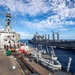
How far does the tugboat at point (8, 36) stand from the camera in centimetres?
6450

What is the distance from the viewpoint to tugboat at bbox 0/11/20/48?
2539 inches

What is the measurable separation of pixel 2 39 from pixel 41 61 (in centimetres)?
3630

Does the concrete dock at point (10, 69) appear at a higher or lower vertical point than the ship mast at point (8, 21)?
lower

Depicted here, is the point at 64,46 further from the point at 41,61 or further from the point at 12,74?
the point at 12,74

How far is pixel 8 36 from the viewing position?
64750 mm

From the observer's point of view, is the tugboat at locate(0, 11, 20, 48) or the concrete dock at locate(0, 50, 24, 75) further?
the tugboat at locate(0, 11, 20, 48)

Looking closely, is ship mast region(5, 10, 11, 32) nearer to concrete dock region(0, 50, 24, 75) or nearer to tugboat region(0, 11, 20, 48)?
tugboat region(0, 11, 20, 48)

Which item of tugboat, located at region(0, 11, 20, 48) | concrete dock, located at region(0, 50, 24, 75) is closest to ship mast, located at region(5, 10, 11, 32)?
tugboat, located at region(0, 11, 20, 48)

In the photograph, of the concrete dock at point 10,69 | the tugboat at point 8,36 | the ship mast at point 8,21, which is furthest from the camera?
the ship mast at point 8,21

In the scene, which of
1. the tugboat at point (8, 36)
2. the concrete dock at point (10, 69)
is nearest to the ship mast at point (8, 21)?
the tugboat at point (8, 36)

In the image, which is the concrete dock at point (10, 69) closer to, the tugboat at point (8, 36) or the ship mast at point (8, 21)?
the tugboat at point (8, 36)

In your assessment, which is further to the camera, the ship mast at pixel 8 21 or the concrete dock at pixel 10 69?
the ship mast at pixel 8 21

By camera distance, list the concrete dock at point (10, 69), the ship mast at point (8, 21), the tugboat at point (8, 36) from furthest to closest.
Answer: the ship mast at point (8, 21) < the tugboat at point (8, 36) < the concrete dock at point (10, 69)

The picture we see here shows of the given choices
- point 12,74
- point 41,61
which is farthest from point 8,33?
point 12,74
